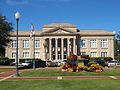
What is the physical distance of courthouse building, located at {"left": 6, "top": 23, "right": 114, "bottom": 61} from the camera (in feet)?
252

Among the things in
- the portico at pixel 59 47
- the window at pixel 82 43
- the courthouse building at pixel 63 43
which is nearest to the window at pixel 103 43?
the courthouse building at pixel 63 43

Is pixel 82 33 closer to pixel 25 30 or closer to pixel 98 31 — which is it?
pixel 98 31

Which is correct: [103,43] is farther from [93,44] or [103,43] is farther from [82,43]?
[82,43]

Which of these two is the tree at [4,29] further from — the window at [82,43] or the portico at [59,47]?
the window at [82,43]

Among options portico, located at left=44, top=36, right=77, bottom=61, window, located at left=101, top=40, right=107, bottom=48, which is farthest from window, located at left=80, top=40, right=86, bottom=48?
window, located at left=101, top=40, right=107, bottom=48

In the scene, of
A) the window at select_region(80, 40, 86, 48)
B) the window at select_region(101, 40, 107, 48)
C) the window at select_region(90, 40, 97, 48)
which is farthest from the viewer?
the window at select_region(80, 40, 86, 48)

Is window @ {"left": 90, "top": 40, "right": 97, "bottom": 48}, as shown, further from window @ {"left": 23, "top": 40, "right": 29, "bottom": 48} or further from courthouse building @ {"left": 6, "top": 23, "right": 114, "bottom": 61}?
window @ {"left": 23, "top": 40, "right": 29, "bottom": 48}

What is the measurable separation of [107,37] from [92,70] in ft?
176

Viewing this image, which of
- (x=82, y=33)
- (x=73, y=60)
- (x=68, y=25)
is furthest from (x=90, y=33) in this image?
(x=73, y=60)

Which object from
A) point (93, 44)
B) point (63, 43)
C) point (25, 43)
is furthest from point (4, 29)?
point (93, 44)

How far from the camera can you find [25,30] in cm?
8256

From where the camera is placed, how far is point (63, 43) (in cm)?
7750

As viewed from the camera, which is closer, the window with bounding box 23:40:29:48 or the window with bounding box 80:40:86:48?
the window with bounding box 80:40:86:48

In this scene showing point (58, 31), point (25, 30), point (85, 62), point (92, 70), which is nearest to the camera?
point (92, 70)
